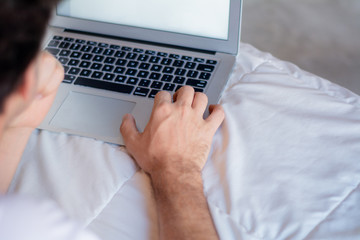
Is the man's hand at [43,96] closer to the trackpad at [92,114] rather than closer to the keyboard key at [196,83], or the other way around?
the trackpad at [92,114]

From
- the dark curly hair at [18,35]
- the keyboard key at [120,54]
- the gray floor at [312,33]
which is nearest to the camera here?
the dark curly hair at [18,35]

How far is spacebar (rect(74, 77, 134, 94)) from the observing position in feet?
3.32

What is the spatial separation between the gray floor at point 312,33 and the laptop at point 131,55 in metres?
1.04

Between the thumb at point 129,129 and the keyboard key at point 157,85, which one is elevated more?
the keyboard key at point 157,85

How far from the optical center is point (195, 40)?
106 centimetres

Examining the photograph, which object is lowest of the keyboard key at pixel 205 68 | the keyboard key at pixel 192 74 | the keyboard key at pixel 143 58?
the keyboard key at pixel 143 58

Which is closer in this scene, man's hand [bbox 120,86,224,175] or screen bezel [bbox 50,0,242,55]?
man's hand [bbox 120,86,224,175]

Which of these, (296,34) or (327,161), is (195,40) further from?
(296,34)

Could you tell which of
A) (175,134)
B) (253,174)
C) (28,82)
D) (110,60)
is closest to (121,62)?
(110,60)

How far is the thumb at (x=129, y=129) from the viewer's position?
0.90 metres

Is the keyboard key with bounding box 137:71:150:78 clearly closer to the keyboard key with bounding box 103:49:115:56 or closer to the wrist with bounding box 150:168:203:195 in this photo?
the keyboard key with bounding box 103:49:115:56

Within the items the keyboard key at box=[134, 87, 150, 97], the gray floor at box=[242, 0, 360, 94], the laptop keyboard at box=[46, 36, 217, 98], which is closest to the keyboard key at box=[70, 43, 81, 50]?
the laptop keyboard at box=[46, 36, 217, 98]

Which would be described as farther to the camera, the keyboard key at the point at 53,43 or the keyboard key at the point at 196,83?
the keyboard key at the point at 53,43

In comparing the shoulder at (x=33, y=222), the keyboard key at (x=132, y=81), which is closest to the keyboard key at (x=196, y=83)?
the keyboard key at (x=132, y=81)
